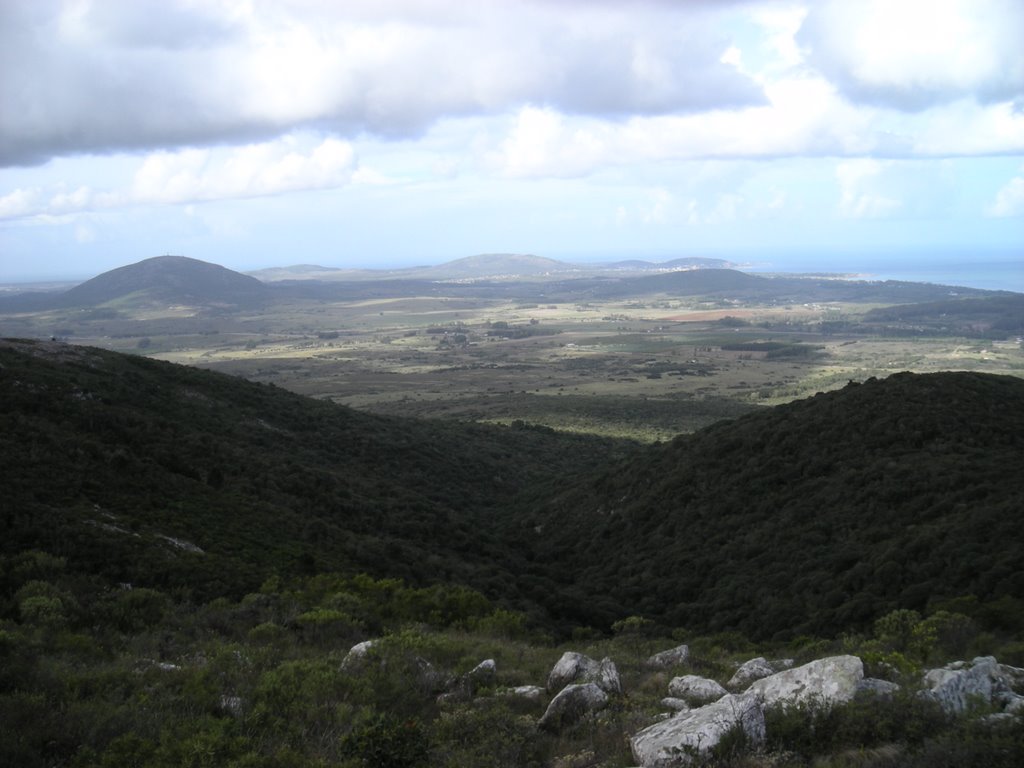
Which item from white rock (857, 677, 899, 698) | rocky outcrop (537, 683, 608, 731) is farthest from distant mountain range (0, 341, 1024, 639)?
rocky outcrop (537, 683, 608, 731)

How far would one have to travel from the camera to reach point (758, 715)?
341 inches

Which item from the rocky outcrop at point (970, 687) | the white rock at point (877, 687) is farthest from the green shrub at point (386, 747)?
the rocky outcrop at point (970, 687)

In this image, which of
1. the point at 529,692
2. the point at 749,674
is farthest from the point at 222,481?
the point at 749,674

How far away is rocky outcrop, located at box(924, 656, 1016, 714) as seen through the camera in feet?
29.3

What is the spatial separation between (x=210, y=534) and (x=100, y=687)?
1228 centimetres

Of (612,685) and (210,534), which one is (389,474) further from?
(612,685)

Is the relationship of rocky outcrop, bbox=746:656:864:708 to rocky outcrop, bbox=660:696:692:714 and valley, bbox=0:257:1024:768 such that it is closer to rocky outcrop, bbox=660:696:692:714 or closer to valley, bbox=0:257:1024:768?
valley, bbox=0:257:1024:768

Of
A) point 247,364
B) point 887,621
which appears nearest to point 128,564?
point 887,621

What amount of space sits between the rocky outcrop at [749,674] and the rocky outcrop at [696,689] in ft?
2.40

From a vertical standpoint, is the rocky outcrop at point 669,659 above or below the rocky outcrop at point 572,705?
below

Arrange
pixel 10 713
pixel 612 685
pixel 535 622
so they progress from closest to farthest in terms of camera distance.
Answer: pixel 10 713
pixel 612 685
pixel 535 622

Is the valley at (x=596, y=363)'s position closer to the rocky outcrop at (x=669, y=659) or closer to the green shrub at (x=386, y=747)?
the rocky outcrop at (x=669, y=659)

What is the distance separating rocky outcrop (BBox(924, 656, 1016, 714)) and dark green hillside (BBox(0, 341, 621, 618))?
14.6 m

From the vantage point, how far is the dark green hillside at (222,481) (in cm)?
1844
